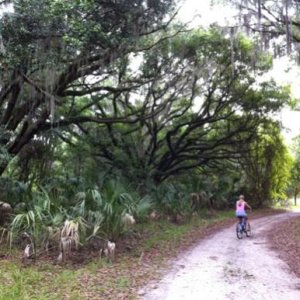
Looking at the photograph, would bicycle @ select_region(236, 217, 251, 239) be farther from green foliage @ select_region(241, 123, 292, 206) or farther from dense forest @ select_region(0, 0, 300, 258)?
green foliage @ select_region(241, 123, 292, 206)

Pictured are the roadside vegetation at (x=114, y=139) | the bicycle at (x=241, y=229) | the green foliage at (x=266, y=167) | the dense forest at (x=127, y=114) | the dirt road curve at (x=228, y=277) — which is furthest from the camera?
the green foliage at (x=266, y=167)

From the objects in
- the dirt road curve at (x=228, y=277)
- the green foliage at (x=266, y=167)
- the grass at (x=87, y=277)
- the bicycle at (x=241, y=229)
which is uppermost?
the green foliage at (x=266, y=167)

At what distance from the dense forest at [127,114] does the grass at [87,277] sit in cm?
90

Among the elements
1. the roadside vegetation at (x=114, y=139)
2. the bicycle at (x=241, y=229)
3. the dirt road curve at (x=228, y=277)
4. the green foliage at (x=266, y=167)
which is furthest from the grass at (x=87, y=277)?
the green foliage at (x=266, y=167)

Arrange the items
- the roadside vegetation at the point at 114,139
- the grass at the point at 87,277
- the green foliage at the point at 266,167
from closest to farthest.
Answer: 1. the grass at the point at 87,277
2. the roadside vegetation at the point at 114,139
3. the green foliage at the point at 266,167

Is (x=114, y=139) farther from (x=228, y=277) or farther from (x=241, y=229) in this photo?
(x=228, y=277)

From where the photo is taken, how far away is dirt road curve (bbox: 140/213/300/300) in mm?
7839

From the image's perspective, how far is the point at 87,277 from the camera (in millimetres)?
9289

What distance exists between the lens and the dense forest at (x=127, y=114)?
12.0 meters

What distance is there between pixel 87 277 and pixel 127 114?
14558mm

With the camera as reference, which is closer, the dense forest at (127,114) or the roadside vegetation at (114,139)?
the roadside vegetation at (114,139)

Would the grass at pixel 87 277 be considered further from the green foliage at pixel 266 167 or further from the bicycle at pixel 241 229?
the green foliage at pixel 266 167

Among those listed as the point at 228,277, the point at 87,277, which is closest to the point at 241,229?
the point at 228,277

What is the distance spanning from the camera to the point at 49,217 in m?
11.2
